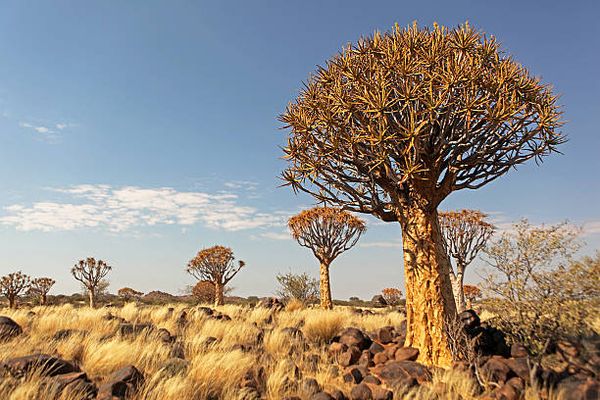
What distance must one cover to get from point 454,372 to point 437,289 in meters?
1.37

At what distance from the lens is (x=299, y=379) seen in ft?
21.1

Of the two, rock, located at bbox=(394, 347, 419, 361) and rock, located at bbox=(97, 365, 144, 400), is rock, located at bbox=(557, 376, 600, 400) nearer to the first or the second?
rock, located at bbox=(394, 347, 419, 361)

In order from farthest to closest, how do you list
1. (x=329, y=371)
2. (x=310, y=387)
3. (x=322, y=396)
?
(x=329, y=371) → (x=310, y=387) → (x=322, y=396)

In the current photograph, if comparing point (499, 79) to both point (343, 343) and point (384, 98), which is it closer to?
point (384, 98)

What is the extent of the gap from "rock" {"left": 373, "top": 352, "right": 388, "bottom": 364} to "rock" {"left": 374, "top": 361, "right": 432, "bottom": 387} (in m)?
0.51

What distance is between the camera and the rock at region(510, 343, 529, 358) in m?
6.60

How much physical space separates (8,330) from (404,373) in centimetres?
774

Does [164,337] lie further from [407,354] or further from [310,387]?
[407,354]

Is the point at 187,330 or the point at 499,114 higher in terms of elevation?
the point at 499,114

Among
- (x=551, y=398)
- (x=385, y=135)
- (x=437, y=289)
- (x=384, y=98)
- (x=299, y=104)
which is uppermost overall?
(x=299, y=104)

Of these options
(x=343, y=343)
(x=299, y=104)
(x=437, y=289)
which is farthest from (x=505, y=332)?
(x=299, y=104)

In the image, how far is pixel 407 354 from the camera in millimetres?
7074

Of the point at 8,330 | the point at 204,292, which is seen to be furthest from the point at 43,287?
the point at 8,330

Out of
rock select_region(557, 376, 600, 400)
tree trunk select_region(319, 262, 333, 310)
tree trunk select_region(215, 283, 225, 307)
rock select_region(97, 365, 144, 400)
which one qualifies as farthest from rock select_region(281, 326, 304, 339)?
tree trunk select_region(215, 283, 225, 307)
